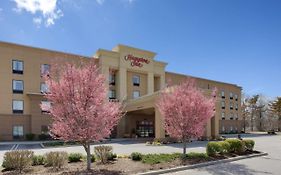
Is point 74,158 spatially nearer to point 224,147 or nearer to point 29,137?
point 224,147

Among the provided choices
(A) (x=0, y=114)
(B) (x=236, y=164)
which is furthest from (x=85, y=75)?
(A) (x=0, y=114)

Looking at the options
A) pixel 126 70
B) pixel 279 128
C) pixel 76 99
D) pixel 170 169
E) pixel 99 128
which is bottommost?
pixel 279 128

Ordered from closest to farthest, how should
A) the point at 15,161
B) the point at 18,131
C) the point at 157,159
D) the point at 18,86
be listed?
the point at 15,161
the point at 157,159
the point at 18,131
the point at 18,86

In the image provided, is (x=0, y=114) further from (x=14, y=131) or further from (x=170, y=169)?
(x=170, y=169)

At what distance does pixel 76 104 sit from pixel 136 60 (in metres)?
32.2

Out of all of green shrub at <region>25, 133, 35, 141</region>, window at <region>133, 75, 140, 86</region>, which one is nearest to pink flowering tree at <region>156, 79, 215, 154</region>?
green shrub at <region>25, 133, 35, 141</region>

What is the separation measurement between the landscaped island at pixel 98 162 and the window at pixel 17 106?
23661mm

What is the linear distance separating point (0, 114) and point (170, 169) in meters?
27.8

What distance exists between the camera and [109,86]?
36031 mm

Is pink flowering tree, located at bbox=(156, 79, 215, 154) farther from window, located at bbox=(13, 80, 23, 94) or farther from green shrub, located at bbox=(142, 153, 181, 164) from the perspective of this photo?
window, located at bbox=(13, 80, 23, 94)

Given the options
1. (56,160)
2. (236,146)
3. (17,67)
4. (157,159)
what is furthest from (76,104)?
(17,67)

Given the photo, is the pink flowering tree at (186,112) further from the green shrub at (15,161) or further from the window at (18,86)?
the window at (18,86)

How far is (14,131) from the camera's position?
110ft

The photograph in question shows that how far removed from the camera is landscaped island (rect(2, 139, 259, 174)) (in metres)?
10.8
